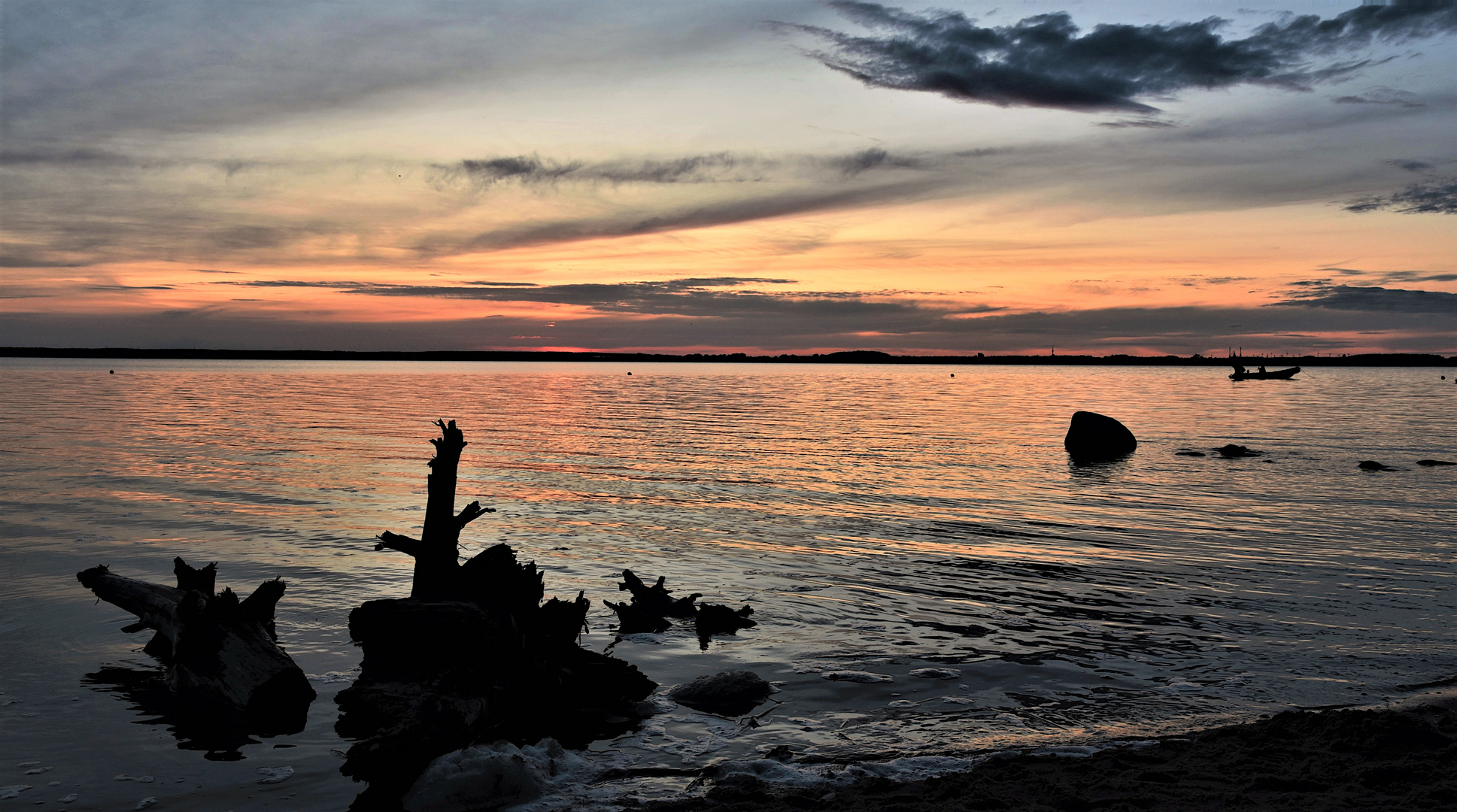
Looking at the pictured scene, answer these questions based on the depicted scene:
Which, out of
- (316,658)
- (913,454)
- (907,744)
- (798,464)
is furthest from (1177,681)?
(913,454)

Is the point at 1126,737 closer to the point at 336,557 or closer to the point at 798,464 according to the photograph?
the point at 336,557

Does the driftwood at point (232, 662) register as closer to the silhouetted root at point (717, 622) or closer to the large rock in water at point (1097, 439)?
the silhouetted root at point (717, 622)

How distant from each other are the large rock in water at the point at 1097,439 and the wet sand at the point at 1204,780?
25463mm

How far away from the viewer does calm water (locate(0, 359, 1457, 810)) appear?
793cm

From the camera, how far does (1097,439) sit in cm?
3262

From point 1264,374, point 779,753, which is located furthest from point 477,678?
point 1264,374

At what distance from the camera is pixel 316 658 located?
970 cm

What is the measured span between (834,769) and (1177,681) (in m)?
4.19

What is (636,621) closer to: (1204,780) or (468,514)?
(468,514)

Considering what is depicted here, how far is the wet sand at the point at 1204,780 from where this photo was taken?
612 centimetres

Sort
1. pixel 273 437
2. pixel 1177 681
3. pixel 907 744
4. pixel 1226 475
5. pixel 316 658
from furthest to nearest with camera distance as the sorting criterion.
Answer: pixel 273 437, pixel 1226 475, pixel 316 658, pixel 1177 681, pixel 907 744

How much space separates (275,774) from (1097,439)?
30.8m

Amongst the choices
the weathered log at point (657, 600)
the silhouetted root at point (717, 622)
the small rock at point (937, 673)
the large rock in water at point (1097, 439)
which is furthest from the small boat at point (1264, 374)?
the small rock at point (937, 673)

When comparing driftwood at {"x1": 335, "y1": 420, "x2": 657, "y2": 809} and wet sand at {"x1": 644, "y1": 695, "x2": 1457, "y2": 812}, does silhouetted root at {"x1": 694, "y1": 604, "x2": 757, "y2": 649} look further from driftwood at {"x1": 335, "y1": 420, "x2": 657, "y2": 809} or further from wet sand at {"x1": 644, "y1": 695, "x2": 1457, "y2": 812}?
wet sand at {"x1": 644, "y1": 695, "x2": 1457, "y2": 812}
